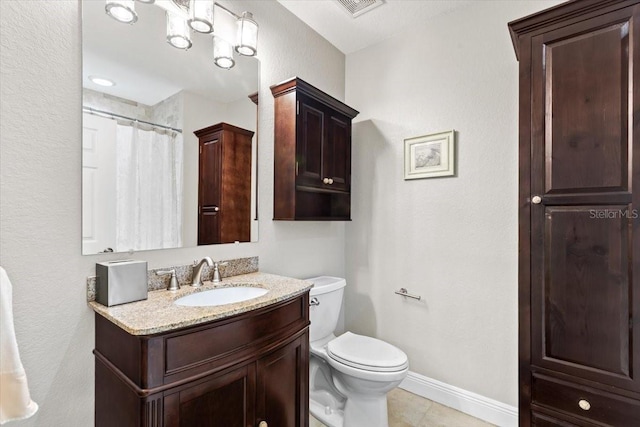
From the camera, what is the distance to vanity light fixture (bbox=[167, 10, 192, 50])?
142 centimetres

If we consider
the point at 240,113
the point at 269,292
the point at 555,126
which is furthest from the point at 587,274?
the point at 240,113

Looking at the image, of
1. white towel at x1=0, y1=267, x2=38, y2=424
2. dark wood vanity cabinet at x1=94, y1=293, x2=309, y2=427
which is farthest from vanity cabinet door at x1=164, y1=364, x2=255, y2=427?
white towel at x1=0, y1=267, x2=38, y2=424

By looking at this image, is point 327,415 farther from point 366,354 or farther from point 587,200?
point 587,200

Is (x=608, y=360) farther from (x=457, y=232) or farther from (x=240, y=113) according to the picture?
(x=240, y=113)

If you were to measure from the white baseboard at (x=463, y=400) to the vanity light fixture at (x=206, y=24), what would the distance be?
238 centimetres

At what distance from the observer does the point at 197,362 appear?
101cm

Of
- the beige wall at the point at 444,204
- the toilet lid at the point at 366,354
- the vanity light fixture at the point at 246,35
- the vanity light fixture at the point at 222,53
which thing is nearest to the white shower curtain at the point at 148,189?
the vanity light fixture at the point at 222,53

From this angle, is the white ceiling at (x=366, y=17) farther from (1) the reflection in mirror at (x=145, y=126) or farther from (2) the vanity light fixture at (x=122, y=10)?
(2) the vanity light fixture at (x=122, y=10)

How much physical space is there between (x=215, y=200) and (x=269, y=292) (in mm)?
593

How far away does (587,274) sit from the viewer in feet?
3.92

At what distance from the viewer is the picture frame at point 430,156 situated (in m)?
1.99

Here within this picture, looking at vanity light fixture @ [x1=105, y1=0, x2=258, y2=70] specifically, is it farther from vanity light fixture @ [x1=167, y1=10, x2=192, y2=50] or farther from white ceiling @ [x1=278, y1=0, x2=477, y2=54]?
white ceiling @ [x1=278, y1=0, x2=477, y2=54]

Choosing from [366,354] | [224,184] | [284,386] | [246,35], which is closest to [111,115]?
[224,184]

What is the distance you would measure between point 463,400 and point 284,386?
4.26ft
